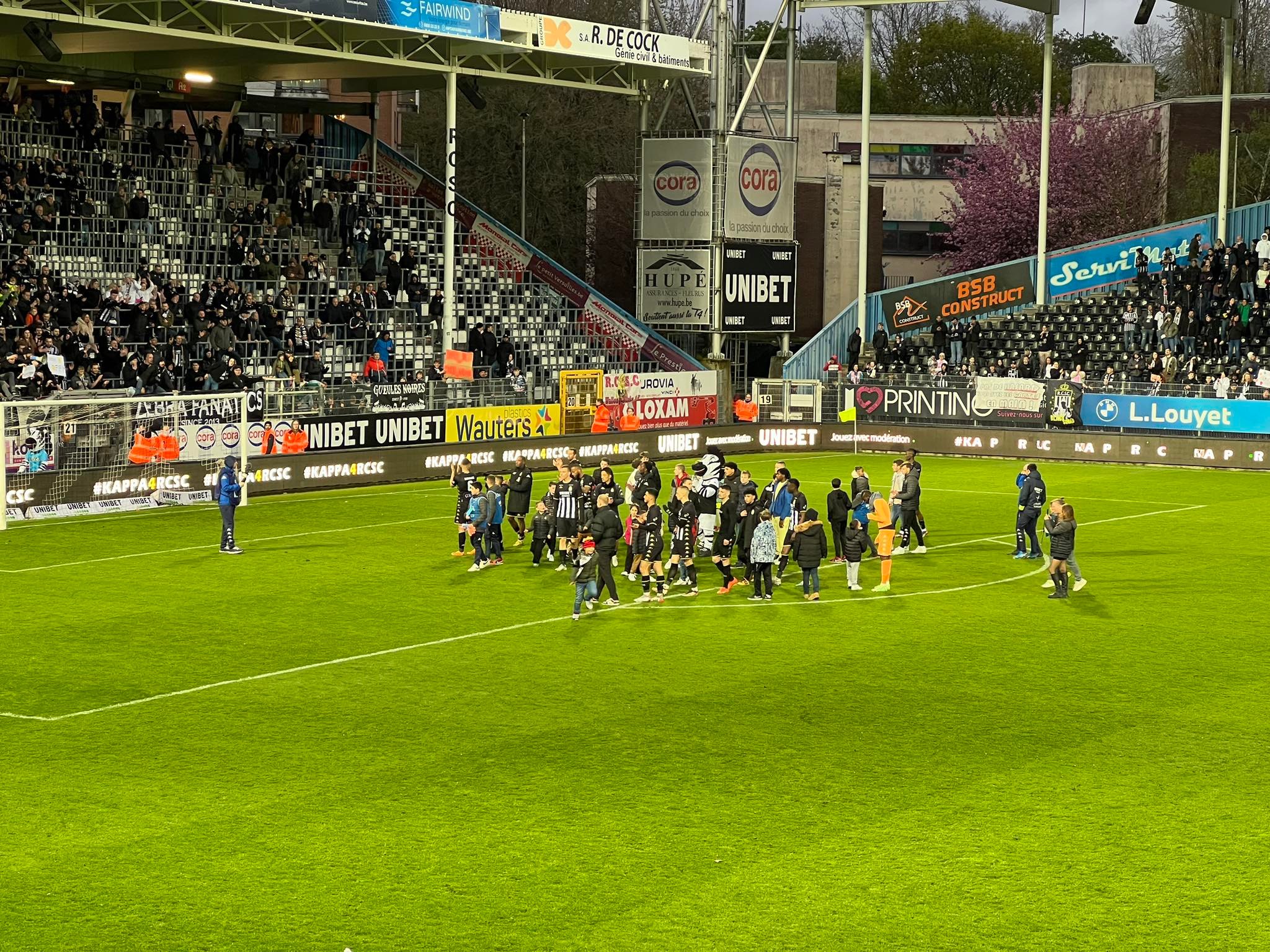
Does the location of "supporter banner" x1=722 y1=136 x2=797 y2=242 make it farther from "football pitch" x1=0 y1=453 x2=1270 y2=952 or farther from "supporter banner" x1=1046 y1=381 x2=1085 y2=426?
"football pitch" x1=0 y1=453 x2=1270 y2=952

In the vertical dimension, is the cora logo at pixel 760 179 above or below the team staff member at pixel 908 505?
above

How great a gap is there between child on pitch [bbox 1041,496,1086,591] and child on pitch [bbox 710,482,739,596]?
179 inches

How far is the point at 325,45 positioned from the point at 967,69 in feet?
198

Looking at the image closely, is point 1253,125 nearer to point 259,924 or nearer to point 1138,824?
point 1138,824

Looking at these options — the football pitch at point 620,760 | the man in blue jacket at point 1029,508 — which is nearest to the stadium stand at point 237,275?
the football pitch at point 620,760

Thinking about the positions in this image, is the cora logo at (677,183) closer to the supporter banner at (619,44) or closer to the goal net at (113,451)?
the supporter banner at (619,44)

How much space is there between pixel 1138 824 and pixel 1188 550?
1703 centimetres

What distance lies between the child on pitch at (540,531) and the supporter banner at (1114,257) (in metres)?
32.6

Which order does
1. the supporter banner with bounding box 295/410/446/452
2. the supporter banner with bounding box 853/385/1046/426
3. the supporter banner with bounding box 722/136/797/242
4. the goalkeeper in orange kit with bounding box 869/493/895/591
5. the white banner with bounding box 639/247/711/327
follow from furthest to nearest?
the white banner with bounding box 639/247/711/327, the supporter banner with bounding box 722/136/797/242, the supporter banner with bounding box 853/385/1046/426, the supporter banner with bounding box 295/410/446/452, the goalkeeper in orange kit with bounding box 869/493/895/591

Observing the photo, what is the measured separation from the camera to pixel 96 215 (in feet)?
134

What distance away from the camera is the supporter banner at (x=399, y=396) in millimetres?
38781

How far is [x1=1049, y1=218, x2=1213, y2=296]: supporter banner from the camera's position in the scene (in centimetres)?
5406

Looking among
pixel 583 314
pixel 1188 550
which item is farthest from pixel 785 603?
pixel 583 314

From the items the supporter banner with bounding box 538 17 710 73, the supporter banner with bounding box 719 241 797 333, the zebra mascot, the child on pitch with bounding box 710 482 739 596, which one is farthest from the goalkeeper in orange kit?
the supporter banner with bounding box 719 241 797 333
